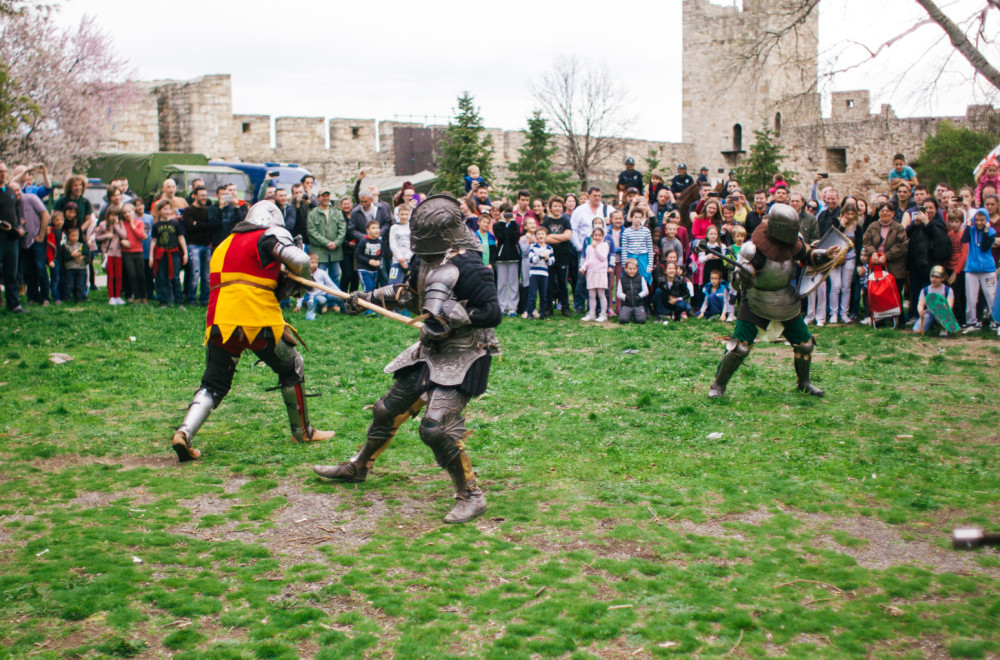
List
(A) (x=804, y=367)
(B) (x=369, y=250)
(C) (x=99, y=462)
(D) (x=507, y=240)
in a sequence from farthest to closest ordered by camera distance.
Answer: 1. (D) (x=507, y=240)
2. (B) (x=369, y=250)
3. (A) (x=804, y=367)
4. (C) (x=99, y=462)

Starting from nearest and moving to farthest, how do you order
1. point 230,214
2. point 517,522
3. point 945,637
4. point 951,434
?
point 945,637 → point 517,522 → point 951,434 → point 230,214

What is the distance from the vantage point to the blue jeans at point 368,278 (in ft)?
45.4

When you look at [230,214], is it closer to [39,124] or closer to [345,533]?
[345,533]

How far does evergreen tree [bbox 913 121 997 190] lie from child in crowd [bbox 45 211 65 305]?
25550 millimetres

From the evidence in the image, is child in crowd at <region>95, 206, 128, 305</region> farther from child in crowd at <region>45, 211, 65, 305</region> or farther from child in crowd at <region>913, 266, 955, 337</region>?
child in crowd at <region>913, 266, 955, 337</region>

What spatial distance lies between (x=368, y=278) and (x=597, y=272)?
139 inches

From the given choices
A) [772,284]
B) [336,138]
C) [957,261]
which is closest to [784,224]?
[772,284]

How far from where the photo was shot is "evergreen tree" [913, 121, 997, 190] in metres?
29.3

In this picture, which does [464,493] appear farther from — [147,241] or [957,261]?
[147,241]

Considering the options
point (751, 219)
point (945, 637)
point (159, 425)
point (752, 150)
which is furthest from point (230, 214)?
point (752, 150)

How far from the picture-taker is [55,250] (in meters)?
13.6

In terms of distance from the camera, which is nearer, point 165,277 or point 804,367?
point 804,367

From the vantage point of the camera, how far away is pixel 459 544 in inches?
191

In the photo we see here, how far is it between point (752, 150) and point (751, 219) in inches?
444
